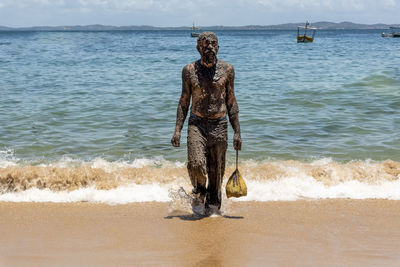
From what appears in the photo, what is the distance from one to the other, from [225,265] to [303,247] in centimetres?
73

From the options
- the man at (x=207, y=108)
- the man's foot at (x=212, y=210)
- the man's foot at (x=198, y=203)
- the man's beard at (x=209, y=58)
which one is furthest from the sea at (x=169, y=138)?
the man's beard at (x=209, y=58)

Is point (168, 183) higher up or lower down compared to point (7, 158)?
higher up

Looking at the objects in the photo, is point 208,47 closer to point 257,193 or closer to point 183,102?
point 183,102

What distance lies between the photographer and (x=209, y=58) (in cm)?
434

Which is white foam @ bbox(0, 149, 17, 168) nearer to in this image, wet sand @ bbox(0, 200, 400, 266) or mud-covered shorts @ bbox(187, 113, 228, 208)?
wet sand @ bbox(0, 200, 400, 266)

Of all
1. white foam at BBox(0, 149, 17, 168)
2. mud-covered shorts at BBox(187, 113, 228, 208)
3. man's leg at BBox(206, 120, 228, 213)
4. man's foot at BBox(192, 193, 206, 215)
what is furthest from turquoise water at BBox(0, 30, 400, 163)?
mud-covered shorts at BBox(187, 113, 228, 208)

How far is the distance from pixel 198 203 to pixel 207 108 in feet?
3.31

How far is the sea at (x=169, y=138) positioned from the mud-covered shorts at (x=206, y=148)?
51cm

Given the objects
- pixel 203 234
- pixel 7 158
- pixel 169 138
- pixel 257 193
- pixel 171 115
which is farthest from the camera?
pixel 171 115

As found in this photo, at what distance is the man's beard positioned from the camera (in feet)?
14.2

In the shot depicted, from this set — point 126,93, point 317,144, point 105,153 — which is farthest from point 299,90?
point 105,153

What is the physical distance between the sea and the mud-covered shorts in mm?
505

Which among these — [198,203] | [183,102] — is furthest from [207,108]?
[198,203]

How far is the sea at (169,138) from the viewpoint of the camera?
5.83 m
